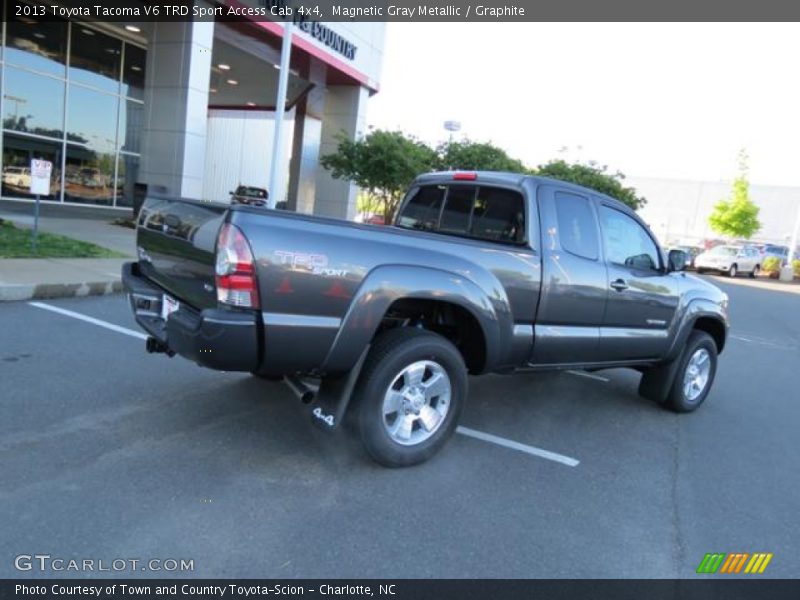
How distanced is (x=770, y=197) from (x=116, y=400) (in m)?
81.2

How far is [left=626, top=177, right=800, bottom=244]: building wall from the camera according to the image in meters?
69.0

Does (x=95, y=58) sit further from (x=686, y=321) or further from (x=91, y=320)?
(x=686, y=321)

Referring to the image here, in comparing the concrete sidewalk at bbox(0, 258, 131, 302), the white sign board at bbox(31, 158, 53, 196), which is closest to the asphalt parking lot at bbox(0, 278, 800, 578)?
the concrete sidewalk at bbox(0, 258, 131, 302)

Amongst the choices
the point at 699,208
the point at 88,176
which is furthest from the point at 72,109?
the point at 699,208

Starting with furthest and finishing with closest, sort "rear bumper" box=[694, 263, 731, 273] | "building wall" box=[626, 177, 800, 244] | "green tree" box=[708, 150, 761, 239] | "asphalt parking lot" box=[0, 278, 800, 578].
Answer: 1. "building wall" box=[626, 177, 800, 244]
2. "green tree" box=[708, 150, 761, 239]
3. "rear bumper" box=[694, 263, 731, 273]
4. "asphalt parking lot" box=[0, 278, 800, 578]

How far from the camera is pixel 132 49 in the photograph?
21.5m

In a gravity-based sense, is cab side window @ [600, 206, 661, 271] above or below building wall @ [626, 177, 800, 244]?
below

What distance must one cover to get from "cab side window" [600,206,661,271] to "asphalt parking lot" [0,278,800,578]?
4.65 ft

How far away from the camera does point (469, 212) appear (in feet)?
16.8

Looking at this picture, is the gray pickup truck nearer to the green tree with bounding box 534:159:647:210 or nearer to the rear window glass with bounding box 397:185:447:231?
the rear window glass with bounding box 397:185:447:231

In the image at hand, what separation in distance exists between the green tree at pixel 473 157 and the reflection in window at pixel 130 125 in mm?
10426

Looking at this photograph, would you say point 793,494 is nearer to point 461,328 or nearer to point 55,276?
point 461,328

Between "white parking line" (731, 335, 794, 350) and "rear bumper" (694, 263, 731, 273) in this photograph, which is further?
"rear bumper" (694, 263, 731, 273)

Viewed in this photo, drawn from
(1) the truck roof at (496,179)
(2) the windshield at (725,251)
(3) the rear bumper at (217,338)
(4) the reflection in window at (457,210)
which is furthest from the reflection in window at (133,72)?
(2) the windshield at (725,251)
